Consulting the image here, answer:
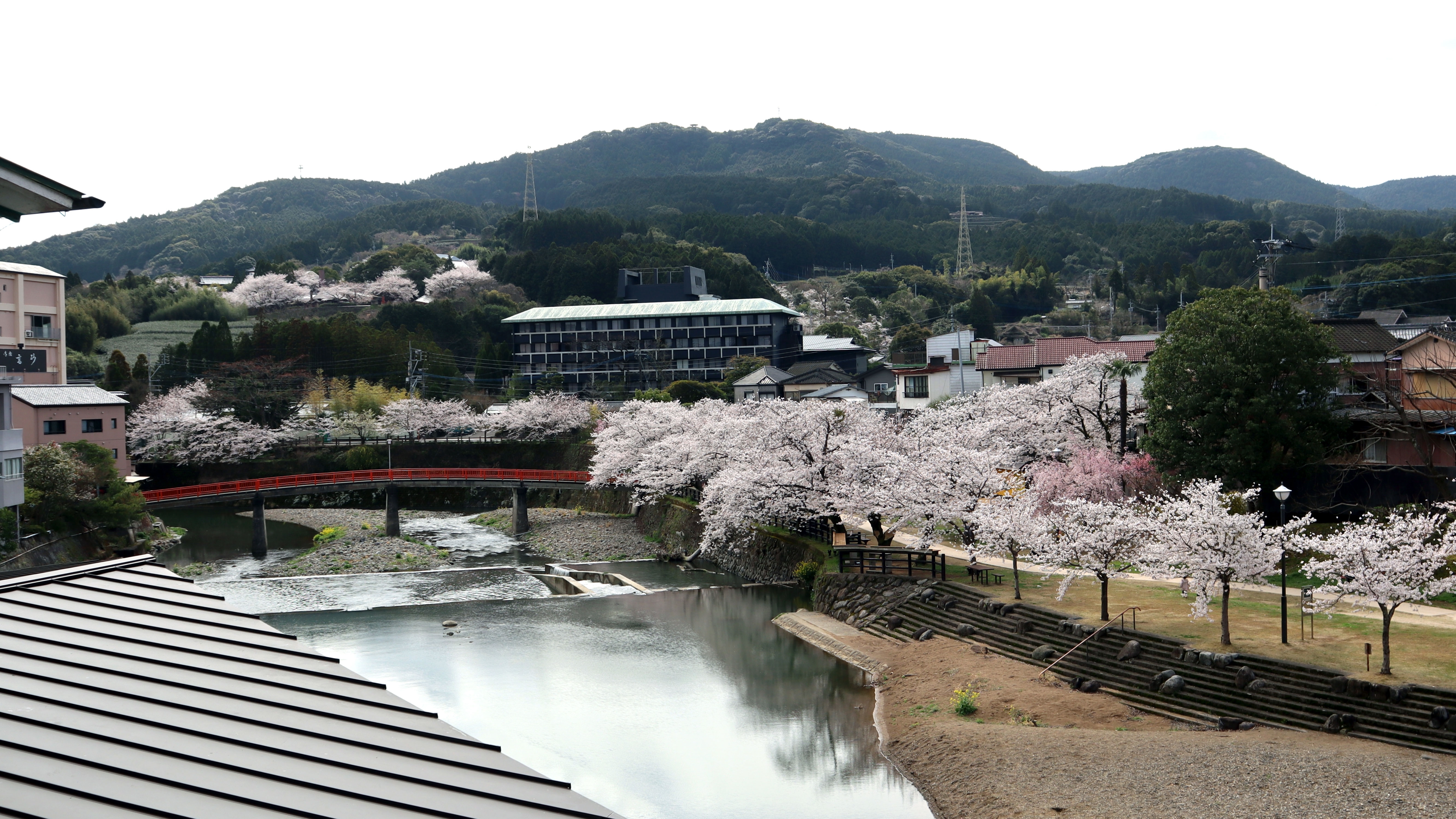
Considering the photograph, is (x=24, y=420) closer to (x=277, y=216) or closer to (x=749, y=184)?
(x=749, y=184)

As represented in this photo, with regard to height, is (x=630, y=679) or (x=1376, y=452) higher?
(x=1376, y=452)

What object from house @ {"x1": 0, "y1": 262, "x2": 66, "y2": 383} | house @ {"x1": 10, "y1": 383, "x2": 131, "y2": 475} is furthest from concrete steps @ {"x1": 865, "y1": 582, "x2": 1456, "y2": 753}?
house @ {"x1": 0, "y1": 262, "x2": 66, "y2": 383}

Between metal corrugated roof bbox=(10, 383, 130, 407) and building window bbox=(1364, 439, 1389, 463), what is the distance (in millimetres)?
45338

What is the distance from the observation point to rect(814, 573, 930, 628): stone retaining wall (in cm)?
2384

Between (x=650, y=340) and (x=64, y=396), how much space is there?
140 ft

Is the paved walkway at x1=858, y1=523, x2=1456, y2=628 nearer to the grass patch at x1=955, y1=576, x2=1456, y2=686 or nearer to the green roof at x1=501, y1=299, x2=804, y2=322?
the grass patch at x1=955, y1=576, x2=1456, y2=686

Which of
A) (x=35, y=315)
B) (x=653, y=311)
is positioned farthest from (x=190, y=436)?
(x=653, y=311)

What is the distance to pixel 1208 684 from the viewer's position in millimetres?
15625

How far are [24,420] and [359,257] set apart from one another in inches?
3999

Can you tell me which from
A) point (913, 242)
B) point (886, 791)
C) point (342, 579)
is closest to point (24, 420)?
point (342, 579)

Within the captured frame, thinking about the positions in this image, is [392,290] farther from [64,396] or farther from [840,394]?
[840,394]

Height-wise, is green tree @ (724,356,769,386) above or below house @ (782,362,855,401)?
above

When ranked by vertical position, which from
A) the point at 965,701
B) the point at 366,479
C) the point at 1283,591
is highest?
the point at 1283,591

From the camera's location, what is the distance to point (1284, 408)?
2466cm
